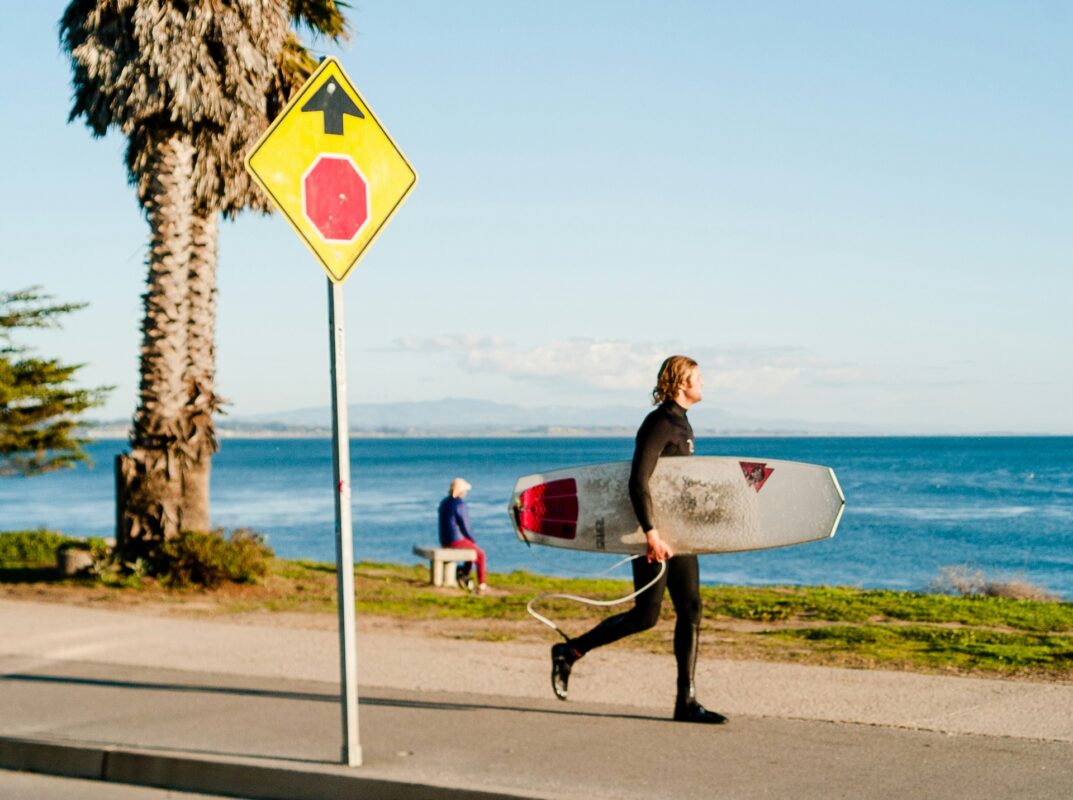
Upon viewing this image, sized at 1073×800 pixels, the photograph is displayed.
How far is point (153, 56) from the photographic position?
14516 mm

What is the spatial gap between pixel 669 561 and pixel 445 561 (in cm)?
1058

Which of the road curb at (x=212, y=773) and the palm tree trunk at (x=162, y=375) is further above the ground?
the palm tree trunk at (x=162, y=375)

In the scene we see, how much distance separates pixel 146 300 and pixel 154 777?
10.3 metres

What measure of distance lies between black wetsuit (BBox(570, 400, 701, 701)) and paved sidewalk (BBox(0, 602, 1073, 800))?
455 millimetres

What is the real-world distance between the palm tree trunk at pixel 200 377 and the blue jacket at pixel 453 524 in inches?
134

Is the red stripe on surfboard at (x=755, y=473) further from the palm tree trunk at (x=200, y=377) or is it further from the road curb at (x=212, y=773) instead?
the palm tree trunk at (x=200, y=377)

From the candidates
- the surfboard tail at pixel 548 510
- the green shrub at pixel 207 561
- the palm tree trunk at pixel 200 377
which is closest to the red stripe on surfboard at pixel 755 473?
the surfboard tail at pixel 548 510

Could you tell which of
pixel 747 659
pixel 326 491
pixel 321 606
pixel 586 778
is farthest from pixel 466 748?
pixel 326 491

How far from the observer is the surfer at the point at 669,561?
674 cm

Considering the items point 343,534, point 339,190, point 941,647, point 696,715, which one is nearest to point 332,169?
point 339,190

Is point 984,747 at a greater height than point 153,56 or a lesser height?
lesser

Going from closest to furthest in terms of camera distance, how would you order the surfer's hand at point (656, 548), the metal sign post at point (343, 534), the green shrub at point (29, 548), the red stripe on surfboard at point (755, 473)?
the metal sign post at point (343, 534)
the surfer's hand at point (656, 548)
the red stripe on surfboard at point (755, 473)
the green shrub at point (29, 548)

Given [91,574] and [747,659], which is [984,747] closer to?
[747,659]

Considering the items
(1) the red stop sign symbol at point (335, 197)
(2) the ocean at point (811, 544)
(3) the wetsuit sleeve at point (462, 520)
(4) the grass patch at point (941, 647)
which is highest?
(1) the red stop sign symbol at point (335, 197)
